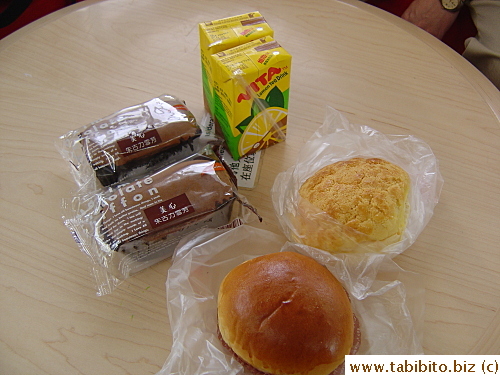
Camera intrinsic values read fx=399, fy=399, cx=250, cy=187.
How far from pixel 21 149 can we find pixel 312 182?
2.22 ft

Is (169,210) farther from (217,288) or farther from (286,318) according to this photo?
(286,318)

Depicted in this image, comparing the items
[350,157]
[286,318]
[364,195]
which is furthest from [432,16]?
[286,318]

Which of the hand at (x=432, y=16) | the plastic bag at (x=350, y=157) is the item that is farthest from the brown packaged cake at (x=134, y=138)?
the hand at (x=432, y=16)

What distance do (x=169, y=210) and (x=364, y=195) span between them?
0.34 m

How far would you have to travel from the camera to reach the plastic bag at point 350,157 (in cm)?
70

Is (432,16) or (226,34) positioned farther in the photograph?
(432,16)

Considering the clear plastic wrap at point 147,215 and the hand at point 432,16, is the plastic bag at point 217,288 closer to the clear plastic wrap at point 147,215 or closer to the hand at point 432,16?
the clear plastic wrap at point 147,215

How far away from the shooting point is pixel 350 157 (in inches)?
32.9

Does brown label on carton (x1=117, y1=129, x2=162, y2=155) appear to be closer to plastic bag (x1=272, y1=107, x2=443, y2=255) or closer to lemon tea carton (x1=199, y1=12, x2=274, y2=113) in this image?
lemon tea carton (x1=199, y1=12, x2=274, y2=113)

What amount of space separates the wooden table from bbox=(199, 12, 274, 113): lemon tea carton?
174mm

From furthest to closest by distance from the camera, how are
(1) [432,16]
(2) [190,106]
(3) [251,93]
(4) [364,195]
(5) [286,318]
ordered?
(1) [432,16]
(2) [190,106]
(3) [251,93]
(4) [364,195]
(5) [286,318]

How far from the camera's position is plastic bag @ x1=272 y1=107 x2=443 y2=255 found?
70 cm

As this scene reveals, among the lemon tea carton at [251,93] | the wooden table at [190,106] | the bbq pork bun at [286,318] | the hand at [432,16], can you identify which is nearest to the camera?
the bbq pork bun at [286,318]

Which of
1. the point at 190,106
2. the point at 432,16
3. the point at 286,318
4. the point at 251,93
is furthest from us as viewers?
the point at 432,16
